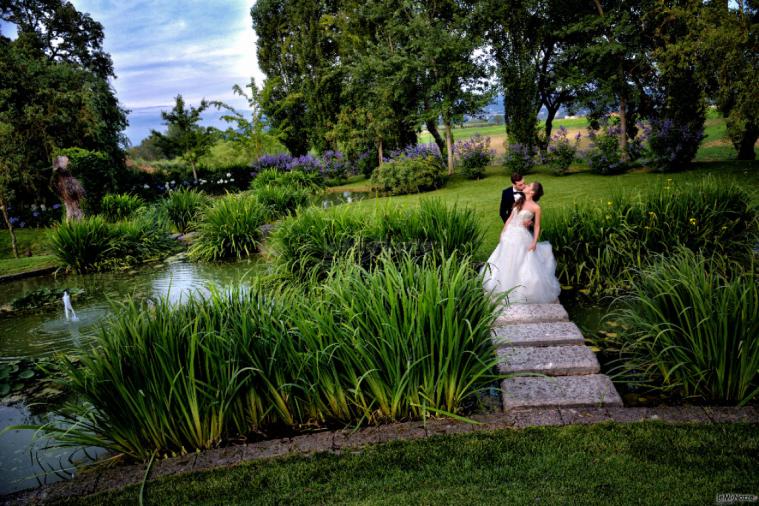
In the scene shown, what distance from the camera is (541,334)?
14.1ft

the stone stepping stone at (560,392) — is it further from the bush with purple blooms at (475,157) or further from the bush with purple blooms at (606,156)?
the bush with purple blooms at (475,157)

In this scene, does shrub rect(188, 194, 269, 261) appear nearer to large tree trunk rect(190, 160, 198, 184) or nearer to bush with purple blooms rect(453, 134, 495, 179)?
bush with purple blooms rect(453, 134, 495, 179)

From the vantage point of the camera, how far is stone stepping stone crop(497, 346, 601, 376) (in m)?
3.61

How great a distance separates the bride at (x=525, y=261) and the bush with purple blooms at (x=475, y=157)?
1224 cm

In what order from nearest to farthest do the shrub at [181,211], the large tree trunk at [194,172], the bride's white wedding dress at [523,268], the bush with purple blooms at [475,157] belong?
the bride's white wedding dress at [523,268], the shrub at [181,211], the bush with purple blooms at [475,157], the large tree trunk at [194,172]

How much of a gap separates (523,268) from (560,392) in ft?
7.71

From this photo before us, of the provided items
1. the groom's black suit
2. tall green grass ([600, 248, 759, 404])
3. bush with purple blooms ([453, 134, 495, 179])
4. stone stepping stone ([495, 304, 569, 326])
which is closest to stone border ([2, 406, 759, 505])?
tall green grass ([600, 248, 759, 404])

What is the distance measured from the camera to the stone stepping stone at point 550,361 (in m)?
3.61

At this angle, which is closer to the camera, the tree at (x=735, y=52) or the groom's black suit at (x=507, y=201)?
the groom's black suit at (x=507, y=201)

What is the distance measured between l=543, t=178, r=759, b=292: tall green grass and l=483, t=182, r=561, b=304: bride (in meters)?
0.66

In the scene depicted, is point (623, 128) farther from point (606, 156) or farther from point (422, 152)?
point (422, 152)

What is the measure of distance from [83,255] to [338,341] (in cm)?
821

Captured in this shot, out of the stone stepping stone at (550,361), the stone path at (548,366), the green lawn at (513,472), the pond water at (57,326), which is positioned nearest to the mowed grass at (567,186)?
the stone path at (548,366)

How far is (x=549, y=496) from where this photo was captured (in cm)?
228
